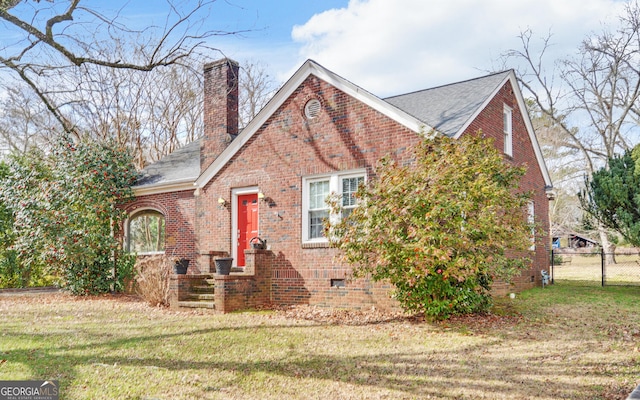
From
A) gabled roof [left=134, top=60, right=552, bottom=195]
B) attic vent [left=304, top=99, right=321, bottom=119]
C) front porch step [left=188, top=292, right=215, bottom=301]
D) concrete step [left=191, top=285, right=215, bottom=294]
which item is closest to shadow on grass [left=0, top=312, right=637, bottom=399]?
front porch step [left=188, top=292, right=215, bottom=301]

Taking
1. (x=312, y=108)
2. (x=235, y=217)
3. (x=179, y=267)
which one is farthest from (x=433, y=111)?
(x=179, y=267)

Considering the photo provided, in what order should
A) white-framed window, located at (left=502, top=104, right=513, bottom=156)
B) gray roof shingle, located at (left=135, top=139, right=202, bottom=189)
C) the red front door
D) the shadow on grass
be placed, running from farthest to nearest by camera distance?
gray roof shingle, located at (left=135, top=139, right=202, bottom=189), white-framed window, located at (left=502, top=104, right=513, bottom=156), the red front door, the shadow on grass

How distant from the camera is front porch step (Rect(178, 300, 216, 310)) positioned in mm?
11164

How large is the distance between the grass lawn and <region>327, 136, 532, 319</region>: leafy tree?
2.10 feet

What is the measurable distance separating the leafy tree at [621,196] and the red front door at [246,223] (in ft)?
33.3

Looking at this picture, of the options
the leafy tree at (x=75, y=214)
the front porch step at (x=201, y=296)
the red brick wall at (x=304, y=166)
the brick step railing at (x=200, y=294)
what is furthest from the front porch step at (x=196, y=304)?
the leafy tree at (x=75, y=214)

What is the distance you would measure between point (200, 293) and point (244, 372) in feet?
20.2

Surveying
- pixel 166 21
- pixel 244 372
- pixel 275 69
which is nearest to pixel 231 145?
pixel 166 21

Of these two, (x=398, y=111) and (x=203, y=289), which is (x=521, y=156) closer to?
(x=398, y=111)

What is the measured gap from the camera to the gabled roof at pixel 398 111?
1118cm

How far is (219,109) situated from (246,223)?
3780 mm

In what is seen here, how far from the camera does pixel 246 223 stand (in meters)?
13.3

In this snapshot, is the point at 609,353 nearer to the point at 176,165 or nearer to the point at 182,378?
the point at 182,378

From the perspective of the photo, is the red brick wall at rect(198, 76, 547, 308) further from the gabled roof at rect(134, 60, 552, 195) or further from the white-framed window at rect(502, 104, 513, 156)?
the white-framed window at rect(502, 104, 513, 156)
